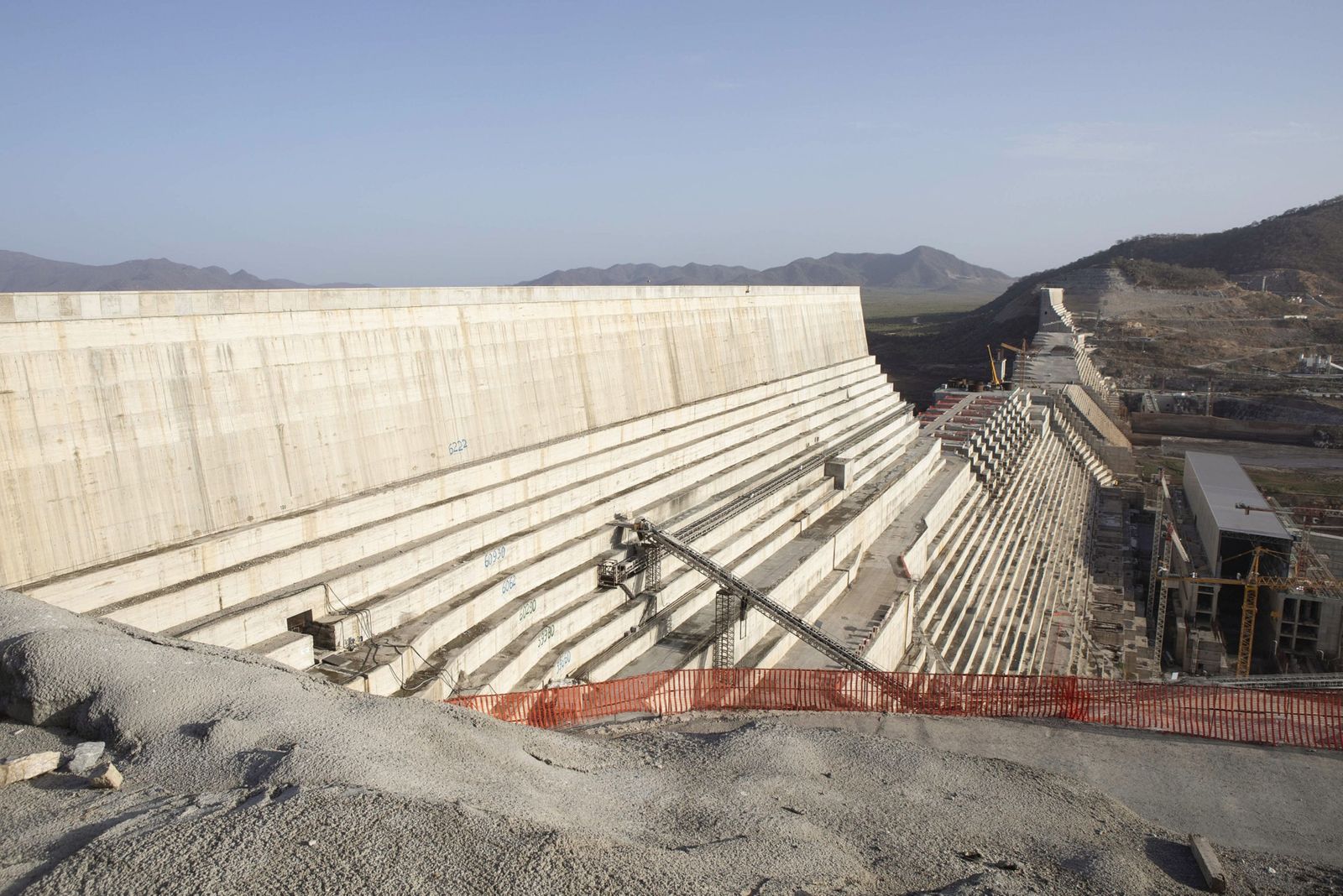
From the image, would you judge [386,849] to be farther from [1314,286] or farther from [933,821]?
[1314,286]

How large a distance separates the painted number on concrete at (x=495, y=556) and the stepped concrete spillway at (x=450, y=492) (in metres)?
0.06

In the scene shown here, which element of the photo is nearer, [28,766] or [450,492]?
[28,766]

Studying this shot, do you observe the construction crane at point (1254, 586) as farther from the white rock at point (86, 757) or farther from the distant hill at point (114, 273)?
the distant hill at point (114, 273)

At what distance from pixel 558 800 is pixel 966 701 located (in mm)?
6668

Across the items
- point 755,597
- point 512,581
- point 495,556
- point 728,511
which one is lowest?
point 755,597

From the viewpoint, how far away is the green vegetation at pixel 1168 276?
89.9m

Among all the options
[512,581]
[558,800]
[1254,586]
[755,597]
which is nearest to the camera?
[558,800]

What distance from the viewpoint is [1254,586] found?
100 ft

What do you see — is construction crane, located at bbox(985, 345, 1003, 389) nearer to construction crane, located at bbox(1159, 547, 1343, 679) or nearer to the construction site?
construction crane, located at bbox(1159, 547, 1343, 679)

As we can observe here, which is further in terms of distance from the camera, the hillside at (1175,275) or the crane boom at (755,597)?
the hillside at (1175,275)

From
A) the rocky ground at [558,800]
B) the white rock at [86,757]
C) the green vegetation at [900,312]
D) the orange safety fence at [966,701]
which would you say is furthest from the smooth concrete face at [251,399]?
the green vegetation at [900,312]

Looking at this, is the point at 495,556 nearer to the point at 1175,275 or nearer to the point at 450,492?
the point at 450,492

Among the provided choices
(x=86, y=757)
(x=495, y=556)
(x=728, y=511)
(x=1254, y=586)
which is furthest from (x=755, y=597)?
(x=1254, y=586)

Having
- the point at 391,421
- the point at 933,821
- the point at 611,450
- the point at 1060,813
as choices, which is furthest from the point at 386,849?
the point at 611,450
